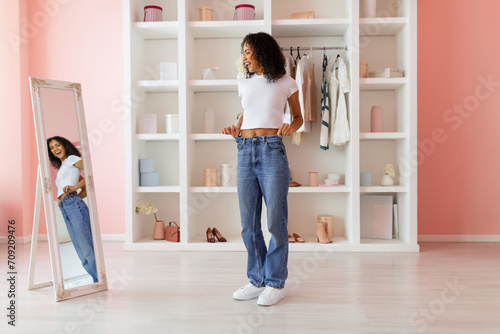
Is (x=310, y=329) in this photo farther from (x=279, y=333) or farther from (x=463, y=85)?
(x=463, y=85)

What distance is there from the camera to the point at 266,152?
2252 mm

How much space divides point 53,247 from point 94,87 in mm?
2253

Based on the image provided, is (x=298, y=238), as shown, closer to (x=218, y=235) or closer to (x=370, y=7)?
(x=218, y=235)

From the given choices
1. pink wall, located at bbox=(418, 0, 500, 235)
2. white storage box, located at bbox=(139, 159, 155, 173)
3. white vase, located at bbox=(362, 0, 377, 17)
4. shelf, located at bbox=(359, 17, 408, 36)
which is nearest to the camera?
shelf, located at bbox=(359, 17, 408, 36)

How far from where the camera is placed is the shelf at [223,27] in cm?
378

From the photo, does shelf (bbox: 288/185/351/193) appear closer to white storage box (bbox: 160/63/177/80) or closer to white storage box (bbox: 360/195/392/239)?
white storage box (bbox: 360/195/392/239)

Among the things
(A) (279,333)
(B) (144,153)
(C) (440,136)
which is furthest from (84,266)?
(C) (440,136)

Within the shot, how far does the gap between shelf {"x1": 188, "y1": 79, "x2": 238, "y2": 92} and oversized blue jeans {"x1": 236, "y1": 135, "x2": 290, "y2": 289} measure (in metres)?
1.57

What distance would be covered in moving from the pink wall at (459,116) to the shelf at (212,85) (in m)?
1.74

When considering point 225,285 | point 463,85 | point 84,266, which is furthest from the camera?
point 463,85

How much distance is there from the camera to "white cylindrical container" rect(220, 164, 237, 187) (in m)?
3.87

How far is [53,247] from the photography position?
92.5 inches

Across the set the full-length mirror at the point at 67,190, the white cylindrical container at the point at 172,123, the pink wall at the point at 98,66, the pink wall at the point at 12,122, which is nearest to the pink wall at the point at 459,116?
the white cylindrical container at the point at 172,123

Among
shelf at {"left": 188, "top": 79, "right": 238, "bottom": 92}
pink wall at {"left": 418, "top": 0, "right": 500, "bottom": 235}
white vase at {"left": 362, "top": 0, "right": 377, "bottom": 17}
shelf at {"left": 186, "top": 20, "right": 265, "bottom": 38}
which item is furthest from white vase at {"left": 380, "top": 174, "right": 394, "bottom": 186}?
shelf at {"left": 186, "top": 20, "right": 265, "bottom": 38}
